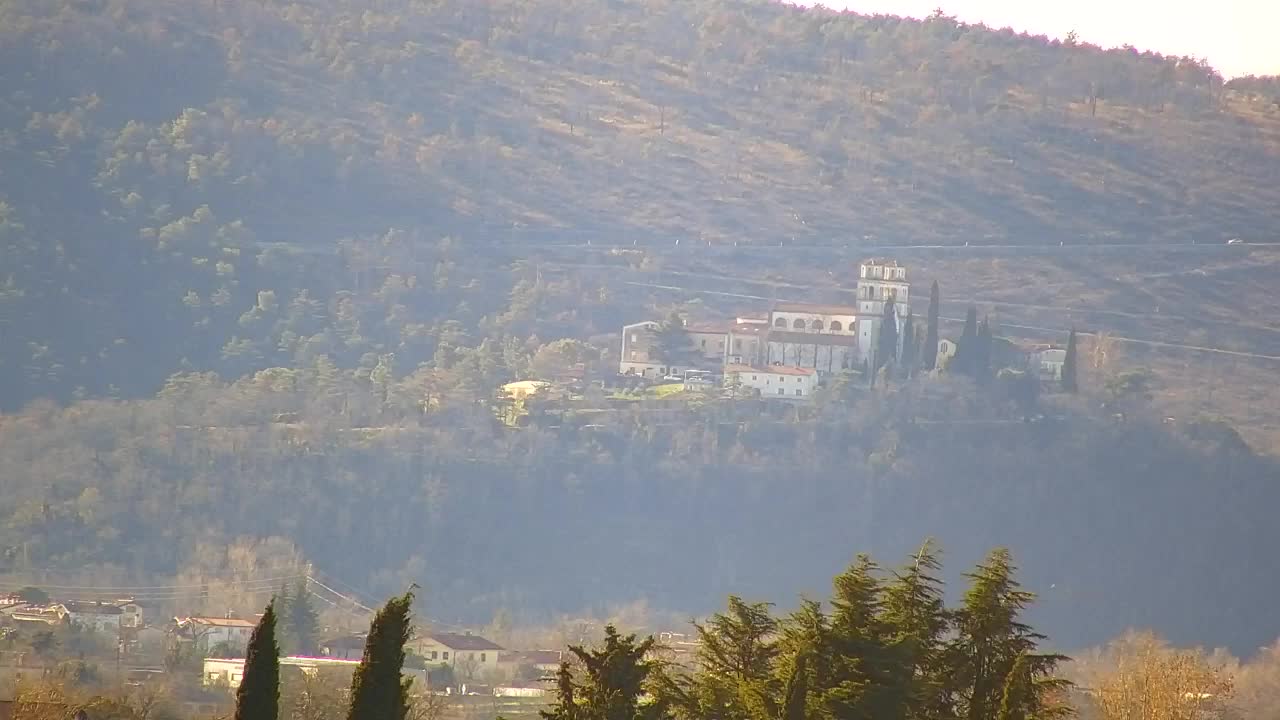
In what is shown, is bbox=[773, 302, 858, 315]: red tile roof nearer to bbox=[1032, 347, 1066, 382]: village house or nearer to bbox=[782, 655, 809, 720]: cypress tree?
bbox=[1032, 347, 1066, 382]: village house

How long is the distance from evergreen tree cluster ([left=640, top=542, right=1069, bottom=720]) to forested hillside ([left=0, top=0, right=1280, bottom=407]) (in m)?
73.1

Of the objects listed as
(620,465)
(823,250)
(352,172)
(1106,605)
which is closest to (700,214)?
(823,250)

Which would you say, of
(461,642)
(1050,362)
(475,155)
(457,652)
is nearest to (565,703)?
(457,652)

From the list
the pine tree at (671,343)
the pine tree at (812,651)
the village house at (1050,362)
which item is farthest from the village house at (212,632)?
the village house at (1050,362)

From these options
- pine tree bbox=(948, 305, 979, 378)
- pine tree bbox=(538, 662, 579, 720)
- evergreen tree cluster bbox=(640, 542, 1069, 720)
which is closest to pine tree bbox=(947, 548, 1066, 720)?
evergreen tree cluster bbox=(640, 542, 1069, 720)

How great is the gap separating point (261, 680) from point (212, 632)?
123 feet

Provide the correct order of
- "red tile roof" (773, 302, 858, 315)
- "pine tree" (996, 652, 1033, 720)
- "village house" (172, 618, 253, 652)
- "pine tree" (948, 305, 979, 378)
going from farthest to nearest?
"red tile roof" (773, 302, 858, 315), "pine tree" (948, 305, 979, 378), "village house" (172, 618, 253, 652), "pine tree" (996, 652, 1033, 720)

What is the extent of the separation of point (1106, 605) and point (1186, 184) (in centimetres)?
6369

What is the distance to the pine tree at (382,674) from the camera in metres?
17.5

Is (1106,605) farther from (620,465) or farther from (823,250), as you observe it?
(823,250)

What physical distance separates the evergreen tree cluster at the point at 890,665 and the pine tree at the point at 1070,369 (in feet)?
237

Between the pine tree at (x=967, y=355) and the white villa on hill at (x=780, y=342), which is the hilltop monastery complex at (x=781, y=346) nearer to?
the white villa on hill at (x=780, y=342)

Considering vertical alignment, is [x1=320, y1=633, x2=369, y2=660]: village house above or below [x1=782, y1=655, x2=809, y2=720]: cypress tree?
below

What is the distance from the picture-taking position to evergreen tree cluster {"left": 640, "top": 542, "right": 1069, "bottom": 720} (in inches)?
703
